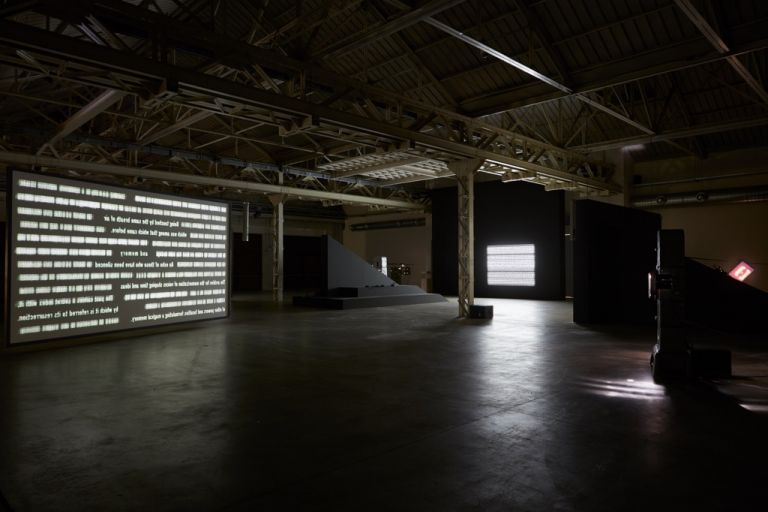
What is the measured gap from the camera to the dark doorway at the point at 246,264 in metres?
28.4

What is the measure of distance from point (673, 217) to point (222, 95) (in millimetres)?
17786

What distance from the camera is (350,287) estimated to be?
17.8 meters

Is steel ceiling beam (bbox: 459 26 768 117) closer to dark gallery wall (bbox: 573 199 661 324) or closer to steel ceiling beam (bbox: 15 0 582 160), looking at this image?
steel ceiling beam (bbox: 15 0 582 160)

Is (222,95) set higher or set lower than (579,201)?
higher

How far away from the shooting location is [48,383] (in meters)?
6.12

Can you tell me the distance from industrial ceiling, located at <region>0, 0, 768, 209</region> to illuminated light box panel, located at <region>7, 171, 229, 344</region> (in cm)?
215

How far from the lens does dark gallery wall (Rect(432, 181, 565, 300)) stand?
2078cm

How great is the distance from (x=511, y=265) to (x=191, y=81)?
1745 cm

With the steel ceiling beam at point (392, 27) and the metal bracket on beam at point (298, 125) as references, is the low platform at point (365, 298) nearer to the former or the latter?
the metal bracket on beam at point (298, 125)

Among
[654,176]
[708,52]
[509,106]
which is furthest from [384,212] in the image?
[708,52]

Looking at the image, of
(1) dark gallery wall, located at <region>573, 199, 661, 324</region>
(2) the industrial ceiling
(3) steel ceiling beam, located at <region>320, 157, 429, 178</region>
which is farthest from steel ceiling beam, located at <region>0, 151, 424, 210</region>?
(1) dark gallery wall, located at <region>573, 199, 661, 324</region>

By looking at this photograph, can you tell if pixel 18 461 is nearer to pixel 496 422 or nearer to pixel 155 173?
pixel 496 422

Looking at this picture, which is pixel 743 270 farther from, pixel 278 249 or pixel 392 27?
pixel 278 249

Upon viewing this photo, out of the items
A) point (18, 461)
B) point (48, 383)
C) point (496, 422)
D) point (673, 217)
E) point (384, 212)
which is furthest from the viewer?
point (384, 212)
